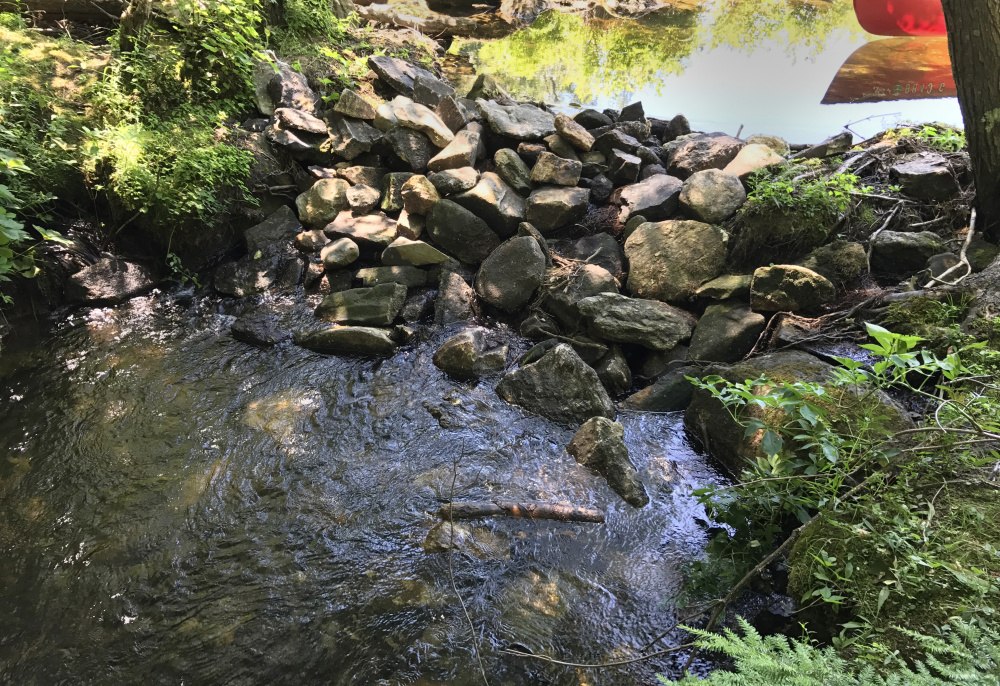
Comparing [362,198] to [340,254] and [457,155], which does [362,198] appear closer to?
[340,254]

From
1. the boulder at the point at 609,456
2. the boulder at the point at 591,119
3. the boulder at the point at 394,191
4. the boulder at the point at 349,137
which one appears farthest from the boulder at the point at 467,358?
the boulder at the point at 591,119

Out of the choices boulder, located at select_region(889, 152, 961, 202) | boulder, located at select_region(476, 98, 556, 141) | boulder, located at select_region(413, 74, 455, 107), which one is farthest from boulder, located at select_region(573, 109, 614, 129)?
boulder, located at select_region(889, 152, 961, 202)

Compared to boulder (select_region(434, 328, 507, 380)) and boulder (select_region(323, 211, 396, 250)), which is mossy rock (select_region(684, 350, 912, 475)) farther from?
boulder (select_region(323, 211, 396, 250))

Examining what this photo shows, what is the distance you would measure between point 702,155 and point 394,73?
384 cm

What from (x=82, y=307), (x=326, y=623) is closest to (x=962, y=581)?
(x=326, y=623)

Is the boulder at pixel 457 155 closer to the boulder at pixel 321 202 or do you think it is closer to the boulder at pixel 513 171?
the boulder at pixel 513 171

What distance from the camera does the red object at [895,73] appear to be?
6.57 metres

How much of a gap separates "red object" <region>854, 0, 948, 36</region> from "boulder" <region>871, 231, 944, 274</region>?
577 centimetres

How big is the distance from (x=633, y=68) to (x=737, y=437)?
25.6ft

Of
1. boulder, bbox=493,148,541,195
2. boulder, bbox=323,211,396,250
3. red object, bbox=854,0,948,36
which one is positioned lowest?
boulder, bbox=323,211,396,250

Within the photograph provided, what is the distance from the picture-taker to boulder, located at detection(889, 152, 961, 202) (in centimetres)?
432

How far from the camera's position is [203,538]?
2.95 m

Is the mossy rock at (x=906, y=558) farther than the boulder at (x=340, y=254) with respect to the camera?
No

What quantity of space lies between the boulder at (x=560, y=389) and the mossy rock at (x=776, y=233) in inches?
73.8
